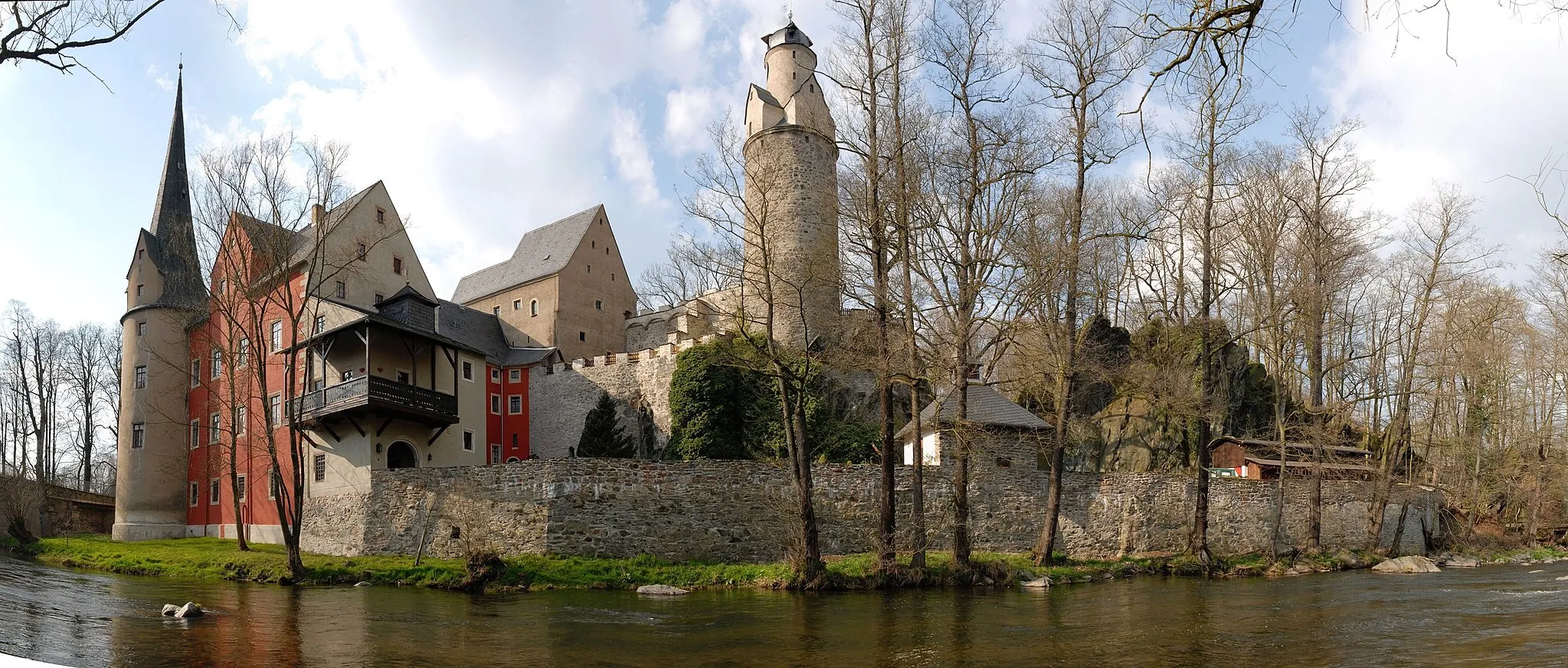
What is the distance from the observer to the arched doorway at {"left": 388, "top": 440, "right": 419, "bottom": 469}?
29.3 m

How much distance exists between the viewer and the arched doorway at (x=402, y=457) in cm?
2931

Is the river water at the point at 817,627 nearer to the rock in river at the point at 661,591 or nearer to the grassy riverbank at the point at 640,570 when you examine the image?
the rock in river at the point at 661,591

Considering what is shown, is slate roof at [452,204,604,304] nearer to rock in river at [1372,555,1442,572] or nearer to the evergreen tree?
the evergreen tree

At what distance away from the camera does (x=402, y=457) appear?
2988cm

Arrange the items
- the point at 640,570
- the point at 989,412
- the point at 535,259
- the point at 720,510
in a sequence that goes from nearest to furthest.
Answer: the point at 640,570
the point at 720,510
the point at 989,412
the point at 535,259

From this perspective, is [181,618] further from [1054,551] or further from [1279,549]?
[1279,549]

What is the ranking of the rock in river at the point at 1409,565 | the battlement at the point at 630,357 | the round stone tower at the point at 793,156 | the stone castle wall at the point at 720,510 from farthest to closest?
the battlement at the point at 630,357 < the round stone tower at the point at 793,156 < the rock in river at the point at 1409,565 < the stone castle wall at the point at 720,510

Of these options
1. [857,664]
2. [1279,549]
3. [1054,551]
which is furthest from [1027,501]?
[857,664]

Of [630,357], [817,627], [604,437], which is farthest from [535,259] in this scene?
[817,627]

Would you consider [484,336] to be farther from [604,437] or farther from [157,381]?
[157,381]

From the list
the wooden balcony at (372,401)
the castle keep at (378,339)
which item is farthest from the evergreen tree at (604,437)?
the wooden balcony at (372,401)

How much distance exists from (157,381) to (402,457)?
13676mm

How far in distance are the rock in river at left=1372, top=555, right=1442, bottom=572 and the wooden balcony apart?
26.6 metres

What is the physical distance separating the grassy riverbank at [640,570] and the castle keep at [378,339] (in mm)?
2227
